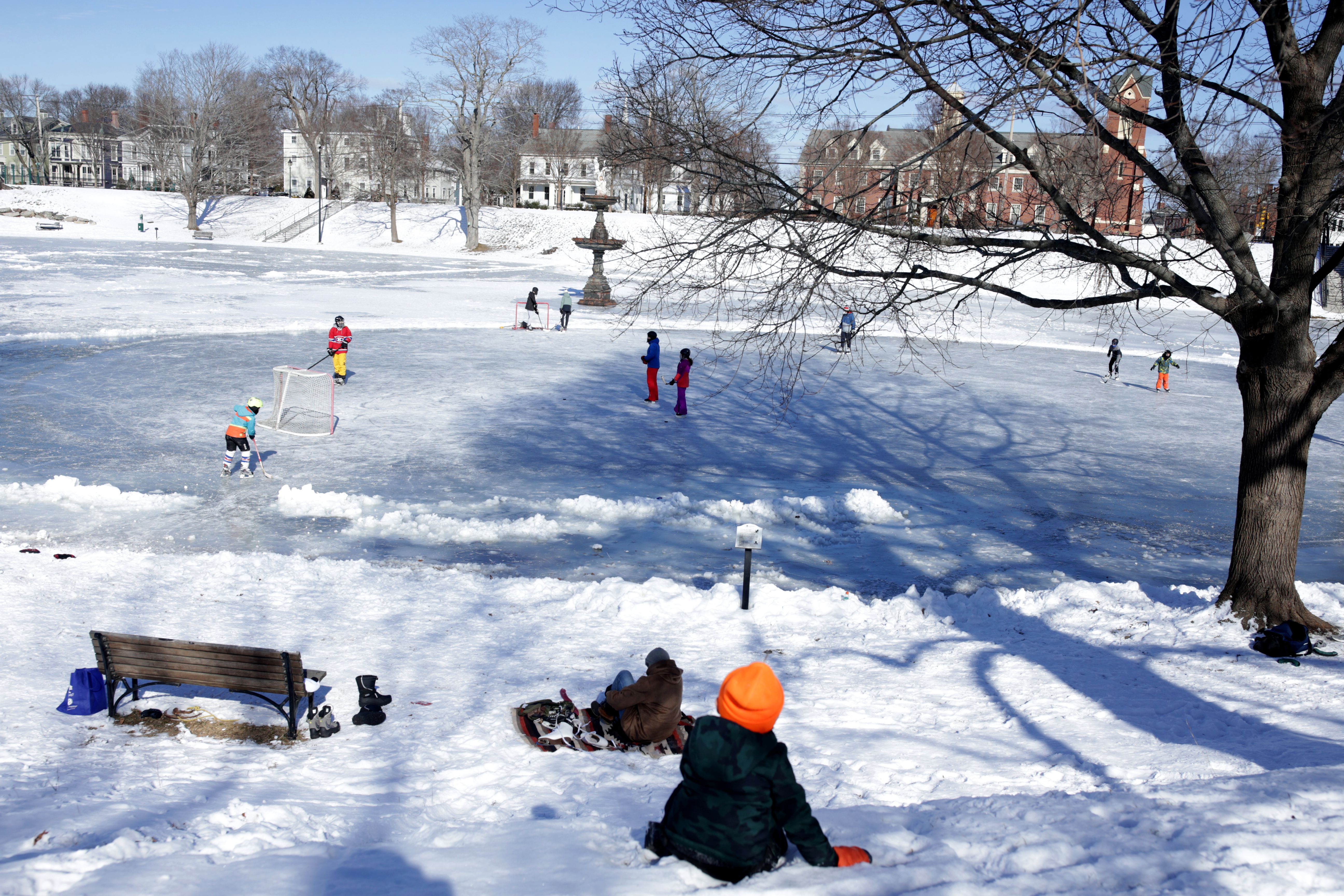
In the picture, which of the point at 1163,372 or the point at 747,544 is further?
the point at 1163,372

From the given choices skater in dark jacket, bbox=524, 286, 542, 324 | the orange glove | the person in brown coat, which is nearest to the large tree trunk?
the person in brown coat

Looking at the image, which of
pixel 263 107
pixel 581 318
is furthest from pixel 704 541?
pixel 263 107

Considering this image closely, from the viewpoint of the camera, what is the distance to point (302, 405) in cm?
1505

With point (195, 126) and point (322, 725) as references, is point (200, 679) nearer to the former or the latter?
point (322, 725)

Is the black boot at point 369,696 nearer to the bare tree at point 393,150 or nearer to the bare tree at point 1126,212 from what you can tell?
the bare tree at point 1126,212

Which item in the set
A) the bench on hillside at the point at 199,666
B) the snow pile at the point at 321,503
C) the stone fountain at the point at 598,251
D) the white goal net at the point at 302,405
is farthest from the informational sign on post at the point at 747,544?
→ the stone fountain at the point at 598,251

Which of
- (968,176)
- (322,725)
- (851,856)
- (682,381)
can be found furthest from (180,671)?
(682,381)

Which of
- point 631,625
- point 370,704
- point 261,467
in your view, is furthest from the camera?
point 261,467

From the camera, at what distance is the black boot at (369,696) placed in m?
5.62

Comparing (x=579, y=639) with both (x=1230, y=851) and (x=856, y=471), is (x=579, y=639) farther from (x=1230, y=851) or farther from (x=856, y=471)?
(x=856, y=471)

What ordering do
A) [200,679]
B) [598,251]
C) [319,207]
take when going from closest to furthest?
[200,679] < [598,251] < [319,207]

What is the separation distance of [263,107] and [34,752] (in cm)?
9407

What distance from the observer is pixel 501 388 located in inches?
729

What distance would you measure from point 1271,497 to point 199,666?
816cm
